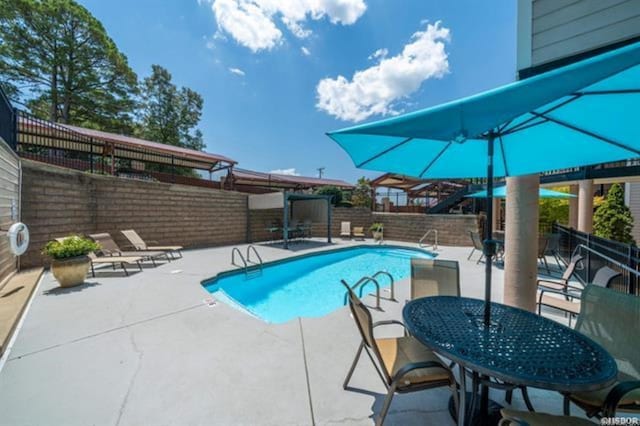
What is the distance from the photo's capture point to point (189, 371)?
2.22 m

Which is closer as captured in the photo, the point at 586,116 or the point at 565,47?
the point at 586,116

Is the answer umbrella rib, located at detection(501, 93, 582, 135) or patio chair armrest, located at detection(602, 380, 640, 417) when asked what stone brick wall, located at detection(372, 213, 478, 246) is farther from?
patio chair armrest, located at detection(602, 380, 640, 417)

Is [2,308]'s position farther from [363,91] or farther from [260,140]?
[260,140]

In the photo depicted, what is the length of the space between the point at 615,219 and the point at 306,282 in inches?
404

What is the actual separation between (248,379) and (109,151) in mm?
10355

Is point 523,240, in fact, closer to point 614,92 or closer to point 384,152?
point 614,92

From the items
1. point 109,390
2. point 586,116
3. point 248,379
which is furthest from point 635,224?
point 109,390

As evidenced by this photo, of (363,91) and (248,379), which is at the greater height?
(363,91)

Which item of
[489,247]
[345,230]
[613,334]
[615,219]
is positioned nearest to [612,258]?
[613,334]

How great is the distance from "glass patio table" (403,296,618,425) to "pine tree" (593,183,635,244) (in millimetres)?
10068

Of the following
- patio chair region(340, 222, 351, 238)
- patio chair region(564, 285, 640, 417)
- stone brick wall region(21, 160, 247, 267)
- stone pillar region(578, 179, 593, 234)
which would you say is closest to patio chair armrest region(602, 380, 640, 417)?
patio chair region(564, 285, 640, 417)

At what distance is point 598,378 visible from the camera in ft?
3.84

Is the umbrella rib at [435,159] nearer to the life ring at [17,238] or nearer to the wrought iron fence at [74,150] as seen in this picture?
the life ring at [17,238]

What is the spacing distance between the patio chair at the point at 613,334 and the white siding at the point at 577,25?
3241 millimetres
